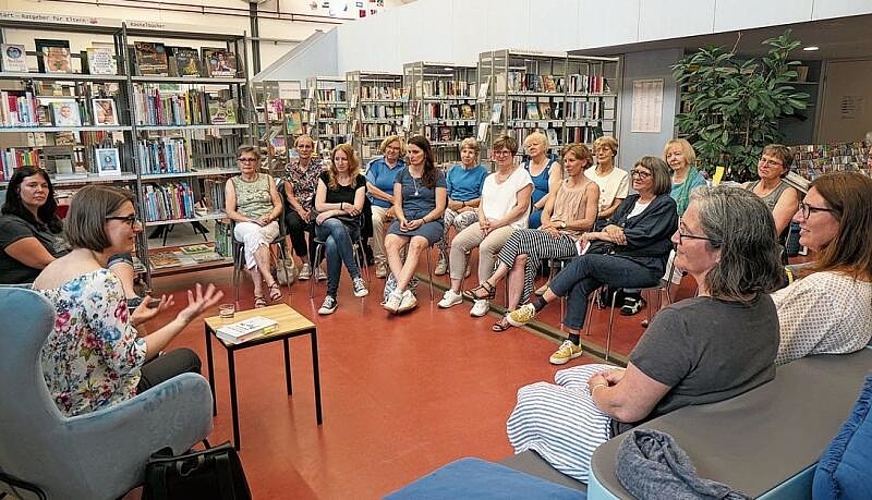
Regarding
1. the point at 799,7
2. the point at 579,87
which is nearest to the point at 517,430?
the point at 799,7

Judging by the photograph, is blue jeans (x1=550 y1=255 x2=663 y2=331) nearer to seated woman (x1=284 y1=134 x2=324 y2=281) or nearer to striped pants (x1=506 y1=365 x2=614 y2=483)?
striped pants (x1=506 y1=365 x2=614 y2=483)

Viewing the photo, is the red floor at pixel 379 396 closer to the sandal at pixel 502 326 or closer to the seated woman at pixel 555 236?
the sandal at pixel 502 326

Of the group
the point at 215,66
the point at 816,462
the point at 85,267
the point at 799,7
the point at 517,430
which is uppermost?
the point at 799,7

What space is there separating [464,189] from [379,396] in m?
2.92

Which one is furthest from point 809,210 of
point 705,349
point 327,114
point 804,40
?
point 327,114

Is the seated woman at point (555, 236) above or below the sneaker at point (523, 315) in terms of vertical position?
above

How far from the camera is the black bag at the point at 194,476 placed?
75.3 inches

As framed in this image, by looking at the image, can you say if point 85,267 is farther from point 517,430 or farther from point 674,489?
point 674,489

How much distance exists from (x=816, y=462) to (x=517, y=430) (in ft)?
2.80

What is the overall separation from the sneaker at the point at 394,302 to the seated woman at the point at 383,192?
41.4 inches

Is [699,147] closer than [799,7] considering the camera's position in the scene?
Yes

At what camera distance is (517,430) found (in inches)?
79.6

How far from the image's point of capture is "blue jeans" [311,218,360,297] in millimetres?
5051

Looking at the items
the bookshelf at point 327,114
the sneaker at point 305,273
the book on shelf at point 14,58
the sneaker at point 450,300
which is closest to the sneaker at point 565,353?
the sneaker at point 450,300
